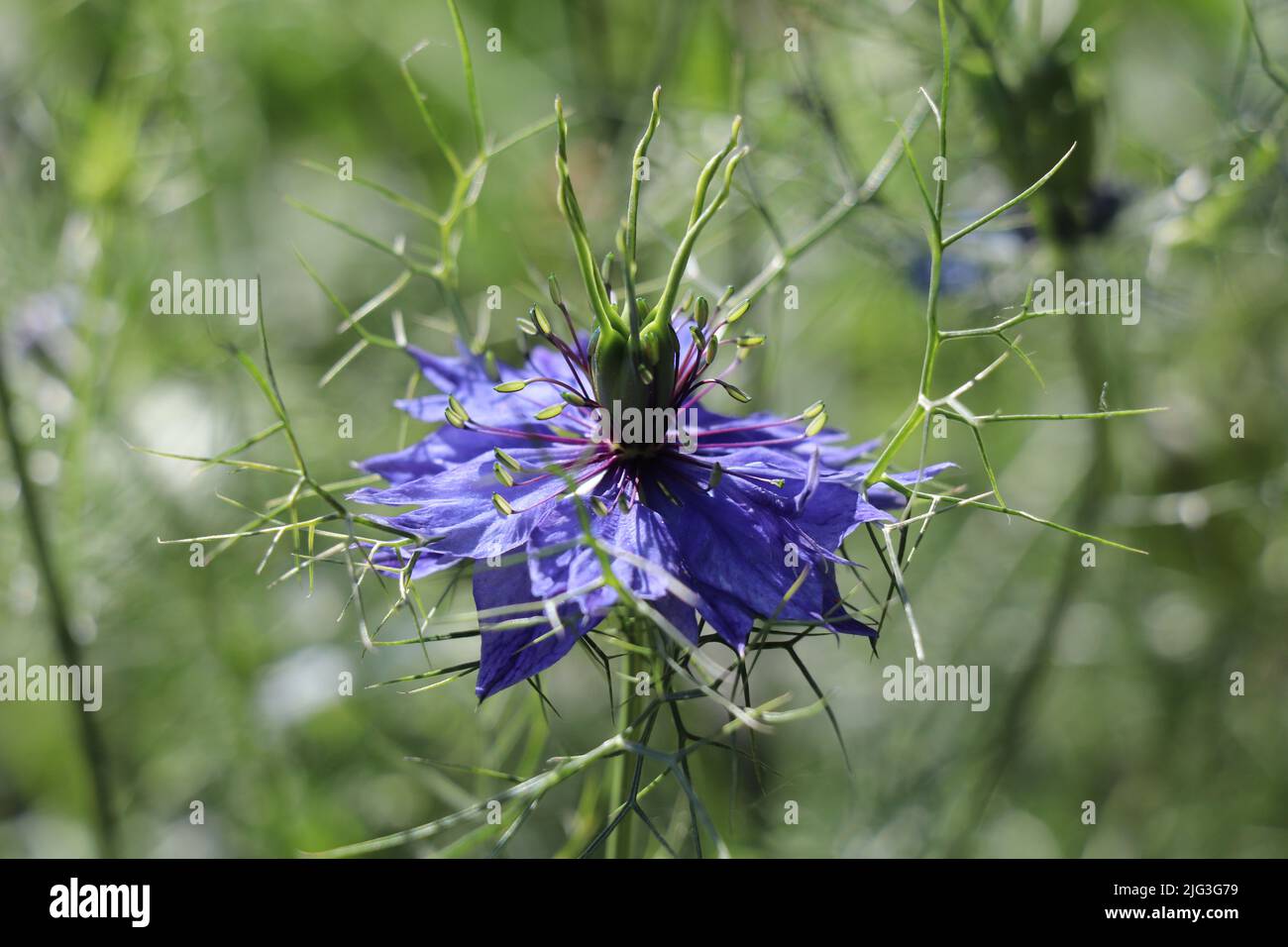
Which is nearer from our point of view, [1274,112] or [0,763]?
[1274,112]

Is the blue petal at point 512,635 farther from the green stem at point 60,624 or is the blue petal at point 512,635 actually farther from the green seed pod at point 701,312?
the green stem at point 60,624

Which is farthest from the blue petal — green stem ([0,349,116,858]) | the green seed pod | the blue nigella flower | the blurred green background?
green stem ([0,349,116,858])

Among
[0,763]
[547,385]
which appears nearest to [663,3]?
[547,385]

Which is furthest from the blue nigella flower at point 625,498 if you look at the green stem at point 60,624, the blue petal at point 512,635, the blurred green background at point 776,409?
the green stem at point 60,624
